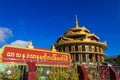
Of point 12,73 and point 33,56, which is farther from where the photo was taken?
point 33,56

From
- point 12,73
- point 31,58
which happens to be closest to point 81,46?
point 31,58

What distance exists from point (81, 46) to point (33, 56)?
35.7 metres

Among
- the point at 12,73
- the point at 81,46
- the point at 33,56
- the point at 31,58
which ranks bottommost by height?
the point at 12,73

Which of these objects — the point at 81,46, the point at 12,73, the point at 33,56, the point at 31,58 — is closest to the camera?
the point at 12,73

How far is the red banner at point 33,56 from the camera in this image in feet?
54.7

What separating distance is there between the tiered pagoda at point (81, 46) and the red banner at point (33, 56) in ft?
102

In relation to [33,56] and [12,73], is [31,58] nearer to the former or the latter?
[33,56]

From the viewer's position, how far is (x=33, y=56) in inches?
719

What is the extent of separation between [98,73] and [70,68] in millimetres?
4127

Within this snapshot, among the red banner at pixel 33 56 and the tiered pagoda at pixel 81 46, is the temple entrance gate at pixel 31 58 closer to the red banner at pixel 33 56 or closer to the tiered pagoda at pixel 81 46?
the red banner at pixel 33 56

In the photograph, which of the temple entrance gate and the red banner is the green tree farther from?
the red banner

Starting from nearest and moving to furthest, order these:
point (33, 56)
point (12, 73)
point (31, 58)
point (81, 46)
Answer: point (12, 73) < point (31, 58) < point (33, 56) < point (81, 46)

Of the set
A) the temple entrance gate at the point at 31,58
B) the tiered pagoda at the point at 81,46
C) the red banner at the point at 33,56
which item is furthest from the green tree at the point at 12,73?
the tiered pagoda at the point at 81,46

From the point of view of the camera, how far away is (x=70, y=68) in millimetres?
20234
